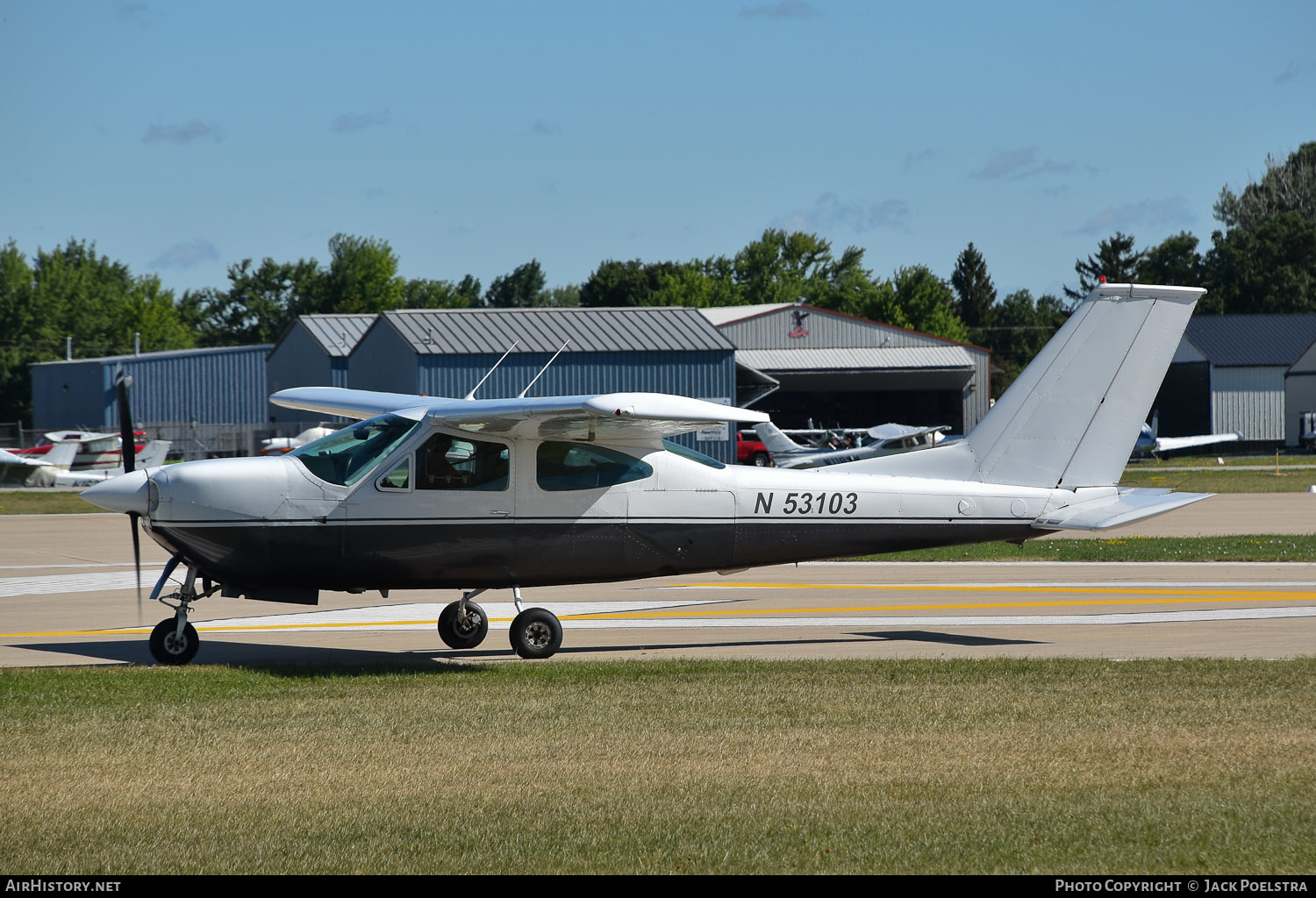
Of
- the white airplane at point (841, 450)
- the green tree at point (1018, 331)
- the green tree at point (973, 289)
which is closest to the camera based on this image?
the white airplane at point (841, 450)

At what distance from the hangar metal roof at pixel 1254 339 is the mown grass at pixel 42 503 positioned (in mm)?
58496

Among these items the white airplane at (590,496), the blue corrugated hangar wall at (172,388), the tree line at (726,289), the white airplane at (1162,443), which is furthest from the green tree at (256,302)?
the white airplane at (590,496)

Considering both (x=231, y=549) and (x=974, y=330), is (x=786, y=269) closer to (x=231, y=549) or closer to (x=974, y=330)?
(x=974, y=330)

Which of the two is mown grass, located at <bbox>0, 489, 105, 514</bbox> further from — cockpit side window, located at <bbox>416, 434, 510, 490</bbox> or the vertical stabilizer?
the vertical stabilizer

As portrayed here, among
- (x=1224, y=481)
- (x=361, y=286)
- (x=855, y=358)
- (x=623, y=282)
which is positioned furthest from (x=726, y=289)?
(x=1224, y=481)

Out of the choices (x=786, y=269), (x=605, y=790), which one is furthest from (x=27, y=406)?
(x=605, y=790)

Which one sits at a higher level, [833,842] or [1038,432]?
[1038,432]

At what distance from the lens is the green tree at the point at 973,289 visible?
13112 cm

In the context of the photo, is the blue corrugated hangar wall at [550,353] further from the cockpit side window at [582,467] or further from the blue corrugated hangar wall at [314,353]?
the cockpit side window at [582,467]

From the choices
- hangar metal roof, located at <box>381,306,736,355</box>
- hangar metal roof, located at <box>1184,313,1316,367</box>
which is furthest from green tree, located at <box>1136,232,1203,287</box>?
hangar metal roof, located at <box>381,306,736,355</box>

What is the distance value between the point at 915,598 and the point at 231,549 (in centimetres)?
876

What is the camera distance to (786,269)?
136 m

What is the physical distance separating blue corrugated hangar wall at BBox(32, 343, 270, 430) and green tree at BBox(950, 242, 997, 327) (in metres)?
82.3

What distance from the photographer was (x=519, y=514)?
1162cm
